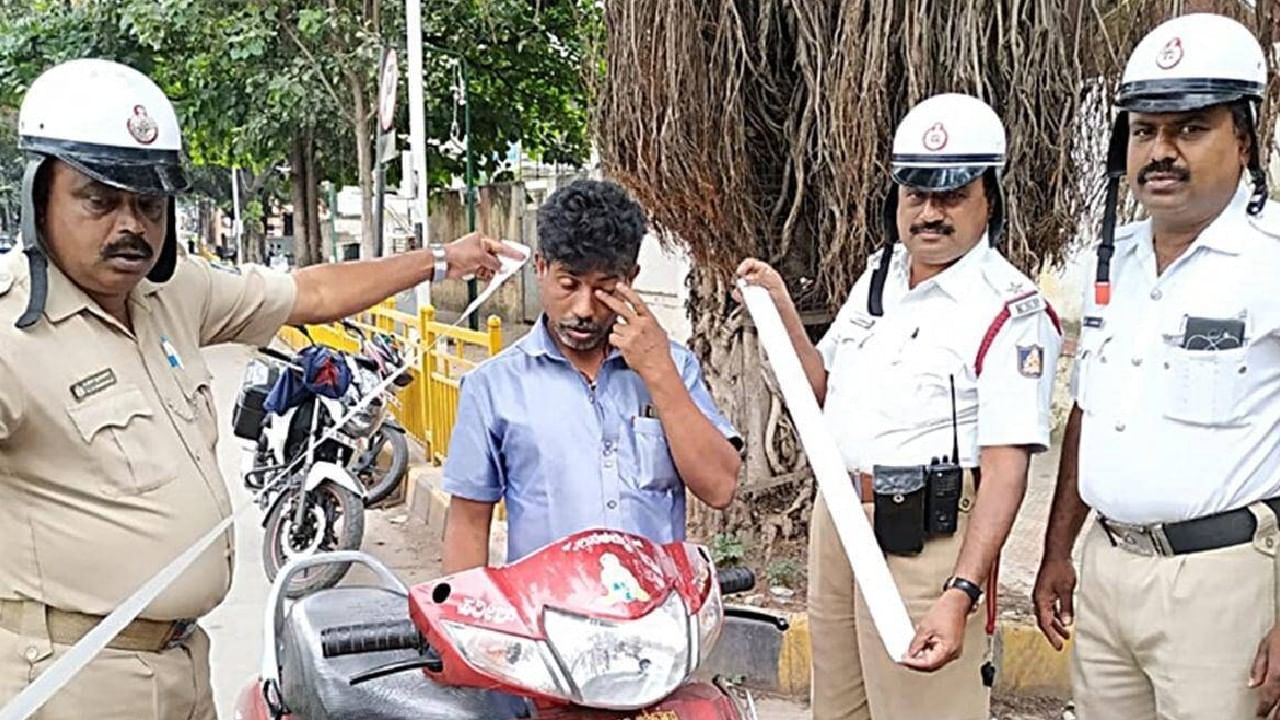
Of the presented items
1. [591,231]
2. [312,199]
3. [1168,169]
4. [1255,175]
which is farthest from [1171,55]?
[312,199]

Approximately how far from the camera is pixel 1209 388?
2.29m

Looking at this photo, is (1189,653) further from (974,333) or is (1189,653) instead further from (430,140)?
(430,140)

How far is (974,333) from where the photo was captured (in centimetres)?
257

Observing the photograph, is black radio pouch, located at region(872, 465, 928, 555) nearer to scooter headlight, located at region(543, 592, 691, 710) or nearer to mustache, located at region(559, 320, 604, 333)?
mustache, located at region(559, 320, 604, 333)

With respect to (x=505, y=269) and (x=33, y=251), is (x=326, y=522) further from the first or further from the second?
(x=33, y=251)

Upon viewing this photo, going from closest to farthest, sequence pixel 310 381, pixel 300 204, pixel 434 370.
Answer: pixel 310 381
pixel 434 370
pixel 300 204

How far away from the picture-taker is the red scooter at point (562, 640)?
1.62m

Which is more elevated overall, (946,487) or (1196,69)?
(1196,69)

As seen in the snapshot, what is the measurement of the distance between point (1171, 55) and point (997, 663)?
8.31ft

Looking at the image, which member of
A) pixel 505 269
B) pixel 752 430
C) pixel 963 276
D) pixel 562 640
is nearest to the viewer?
pixel 562 640

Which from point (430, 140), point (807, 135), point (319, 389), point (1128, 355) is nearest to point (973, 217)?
point (1128, 355)

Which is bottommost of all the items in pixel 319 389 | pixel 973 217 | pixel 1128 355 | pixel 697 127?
Result: pixel 319 389

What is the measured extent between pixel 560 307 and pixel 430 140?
536 inches

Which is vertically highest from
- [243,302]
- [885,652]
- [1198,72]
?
[1198,72]
